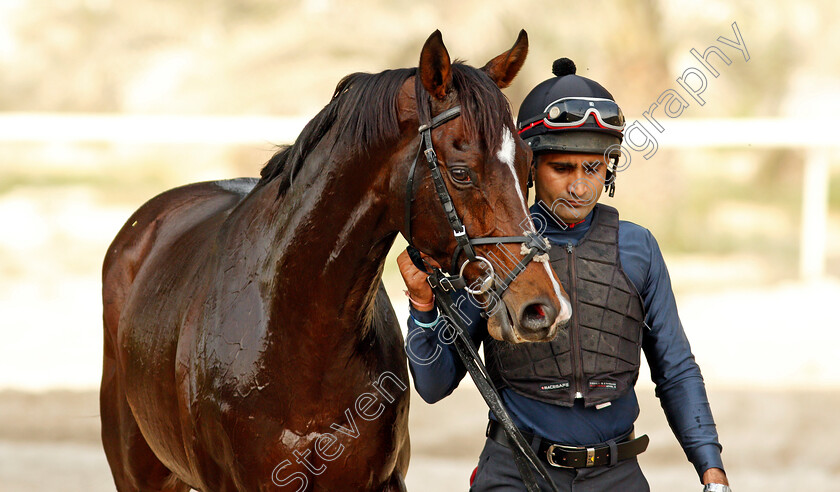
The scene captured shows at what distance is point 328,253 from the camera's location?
2129 mm

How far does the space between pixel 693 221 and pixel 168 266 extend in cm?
922

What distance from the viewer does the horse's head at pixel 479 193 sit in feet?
6.03

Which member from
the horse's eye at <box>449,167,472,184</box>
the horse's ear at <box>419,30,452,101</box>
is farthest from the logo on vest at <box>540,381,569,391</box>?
the horse's ear at <box>419,30,452,101</box>

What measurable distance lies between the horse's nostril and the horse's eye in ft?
1.00

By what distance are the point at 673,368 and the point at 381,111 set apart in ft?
3.26

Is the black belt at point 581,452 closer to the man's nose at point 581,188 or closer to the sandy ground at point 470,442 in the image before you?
the man's nose at point 581,188

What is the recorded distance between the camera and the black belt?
82.7 inches

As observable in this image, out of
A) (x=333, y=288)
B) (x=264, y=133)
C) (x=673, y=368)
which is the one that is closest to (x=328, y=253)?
(x=333, y=288)

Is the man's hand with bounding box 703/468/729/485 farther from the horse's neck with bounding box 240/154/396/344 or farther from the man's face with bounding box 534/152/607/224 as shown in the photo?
the horse's neck with bounding box 240/154/396/344

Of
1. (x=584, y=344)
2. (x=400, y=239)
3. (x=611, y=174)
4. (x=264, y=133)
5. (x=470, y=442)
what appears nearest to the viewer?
(x=584, y=344)

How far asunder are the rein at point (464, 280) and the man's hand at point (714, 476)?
360 mm

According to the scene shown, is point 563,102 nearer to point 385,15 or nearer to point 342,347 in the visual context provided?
point 342,347

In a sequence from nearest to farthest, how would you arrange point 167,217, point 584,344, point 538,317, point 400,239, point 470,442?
point 538,317 < point 584,344 < point 167,217 < point 470,442 < point 400,239

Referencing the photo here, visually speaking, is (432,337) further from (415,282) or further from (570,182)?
(570,182)
